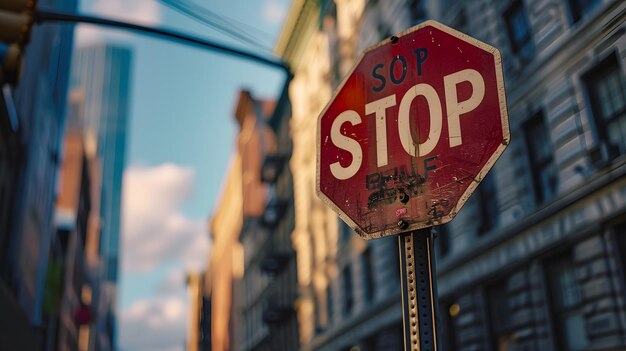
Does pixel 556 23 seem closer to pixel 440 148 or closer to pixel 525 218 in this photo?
pixel 525 218

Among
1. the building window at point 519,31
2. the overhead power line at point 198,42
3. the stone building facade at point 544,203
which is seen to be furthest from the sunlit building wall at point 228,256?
the overhead power line at point 198,42

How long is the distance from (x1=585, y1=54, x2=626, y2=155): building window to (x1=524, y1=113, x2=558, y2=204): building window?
5.69 ft

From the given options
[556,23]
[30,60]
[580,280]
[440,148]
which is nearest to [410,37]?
[440,148]

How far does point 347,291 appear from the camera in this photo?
1281 inches

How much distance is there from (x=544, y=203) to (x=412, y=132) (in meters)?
14.2

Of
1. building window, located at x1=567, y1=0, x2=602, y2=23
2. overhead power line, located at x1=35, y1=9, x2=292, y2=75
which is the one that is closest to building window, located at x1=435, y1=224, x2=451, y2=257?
building window, located at x1=567, y1=0, x2=602, y2=23

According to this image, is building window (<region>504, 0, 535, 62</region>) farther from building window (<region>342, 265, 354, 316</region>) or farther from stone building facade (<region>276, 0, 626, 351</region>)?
building window (<region>342, 265, 354, 316</region>)

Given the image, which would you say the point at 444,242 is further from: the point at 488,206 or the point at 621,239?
the point at 621,239

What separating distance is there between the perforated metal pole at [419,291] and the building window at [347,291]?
28.5 metres

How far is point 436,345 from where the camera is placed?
3.43 meters

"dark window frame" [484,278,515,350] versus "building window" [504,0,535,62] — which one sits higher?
"building window" [504,0,535,62]

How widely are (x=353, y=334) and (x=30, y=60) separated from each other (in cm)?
2099

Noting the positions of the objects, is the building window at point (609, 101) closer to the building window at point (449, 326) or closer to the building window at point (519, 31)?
the building window at point (519, 31)

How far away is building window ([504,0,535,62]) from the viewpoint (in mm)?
18781
